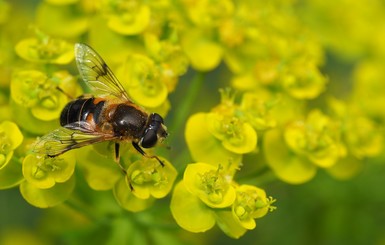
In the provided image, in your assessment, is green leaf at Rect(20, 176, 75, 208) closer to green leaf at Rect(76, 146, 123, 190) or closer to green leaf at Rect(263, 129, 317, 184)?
green leaf at Rect(76, 146, 123, 190)

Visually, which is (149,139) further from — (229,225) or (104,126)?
(229,225)

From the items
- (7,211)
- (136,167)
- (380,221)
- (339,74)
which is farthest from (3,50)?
(339,74)

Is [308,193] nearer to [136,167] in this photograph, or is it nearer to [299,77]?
[299,77]

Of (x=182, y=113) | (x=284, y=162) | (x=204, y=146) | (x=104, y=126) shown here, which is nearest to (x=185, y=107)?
(x=182, y=113)

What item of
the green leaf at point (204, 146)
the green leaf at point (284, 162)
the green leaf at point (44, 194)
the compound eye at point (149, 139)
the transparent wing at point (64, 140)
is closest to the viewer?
the transparent wing at point (64, 140)

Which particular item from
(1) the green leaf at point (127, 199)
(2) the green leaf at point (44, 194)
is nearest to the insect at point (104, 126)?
(1) the green leaf at point (127, 199)

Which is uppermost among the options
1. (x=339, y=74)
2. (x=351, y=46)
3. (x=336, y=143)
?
(x=336, y=143)

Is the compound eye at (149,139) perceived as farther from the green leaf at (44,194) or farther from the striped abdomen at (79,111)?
the green leaf at (44,194)
